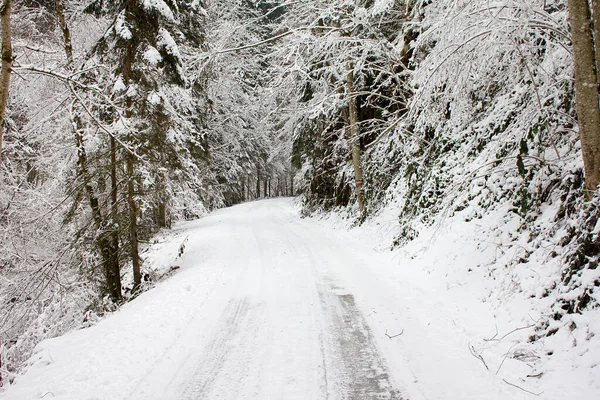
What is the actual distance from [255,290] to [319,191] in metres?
12.6

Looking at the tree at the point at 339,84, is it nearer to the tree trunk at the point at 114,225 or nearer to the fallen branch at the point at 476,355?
the tree trunk at the point at 114,225

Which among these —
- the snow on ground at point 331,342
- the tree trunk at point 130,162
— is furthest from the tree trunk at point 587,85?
the tree trunk at point 130,162

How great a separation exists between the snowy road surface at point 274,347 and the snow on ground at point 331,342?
2 cm

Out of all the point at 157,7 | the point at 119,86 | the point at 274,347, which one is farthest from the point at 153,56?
the point at 274,347

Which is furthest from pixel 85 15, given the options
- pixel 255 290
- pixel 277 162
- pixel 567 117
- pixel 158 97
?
pixel 277 162

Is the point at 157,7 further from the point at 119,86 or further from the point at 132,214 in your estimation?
the point at 132,214

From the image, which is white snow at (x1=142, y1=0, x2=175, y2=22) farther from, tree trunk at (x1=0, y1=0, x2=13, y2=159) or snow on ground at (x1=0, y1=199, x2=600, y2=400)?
snow on ground at (x1=0, y1=199, x2=600, y2=400)

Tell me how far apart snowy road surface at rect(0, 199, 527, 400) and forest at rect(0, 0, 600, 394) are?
0.97 metres

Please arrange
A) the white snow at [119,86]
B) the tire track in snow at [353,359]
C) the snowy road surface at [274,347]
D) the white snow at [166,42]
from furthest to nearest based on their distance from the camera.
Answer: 1. the white snow at [166,42]
2. the white snow at [119,86]
3. the snowy road surface at [274,347]
4. the tire track in snow at [353,359]

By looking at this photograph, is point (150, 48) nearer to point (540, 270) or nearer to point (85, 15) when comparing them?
point (85, 15)

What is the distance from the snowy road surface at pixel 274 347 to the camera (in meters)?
3.47

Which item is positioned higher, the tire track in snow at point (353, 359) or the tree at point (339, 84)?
the tree at point (339, 84)

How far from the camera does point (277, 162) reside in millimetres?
38062

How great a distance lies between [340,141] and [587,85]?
10.9m
